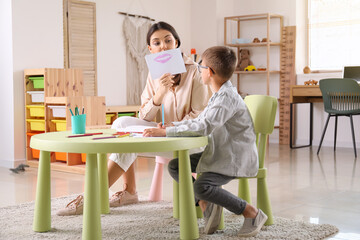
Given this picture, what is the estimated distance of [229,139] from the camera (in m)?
2.11

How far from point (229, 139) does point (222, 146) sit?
4 cm

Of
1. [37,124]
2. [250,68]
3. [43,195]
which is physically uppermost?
[250,68]

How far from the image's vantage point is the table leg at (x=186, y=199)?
199cm

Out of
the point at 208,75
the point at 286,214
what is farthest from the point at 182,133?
the point at 286,214

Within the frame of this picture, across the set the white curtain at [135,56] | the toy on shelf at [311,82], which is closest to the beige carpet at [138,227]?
the white curtain at [135,56]

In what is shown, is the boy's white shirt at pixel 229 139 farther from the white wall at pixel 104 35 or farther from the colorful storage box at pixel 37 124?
the white wall at pixel 104 35

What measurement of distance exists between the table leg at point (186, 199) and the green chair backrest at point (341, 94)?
11.6ft

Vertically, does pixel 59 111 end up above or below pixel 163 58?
below

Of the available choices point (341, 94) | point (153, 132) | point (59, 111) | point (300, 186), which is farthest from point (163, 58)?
point (341, 94)

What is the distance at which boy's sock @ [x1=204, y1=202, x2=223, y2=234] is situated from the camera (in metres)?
2.14

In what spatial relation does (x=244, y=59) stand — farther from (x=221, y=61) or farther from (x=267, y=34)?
(x=221, y=61)

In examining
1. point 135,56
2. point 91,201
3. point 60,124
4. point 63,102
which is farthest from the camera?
point 135,56

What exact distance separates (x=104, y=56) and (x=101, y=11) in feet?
1.57

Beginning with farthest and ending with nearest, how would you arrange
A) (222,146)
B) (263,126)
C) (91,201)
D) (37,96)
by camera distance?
(37,96), (263,126), (222,146), (91,201)
